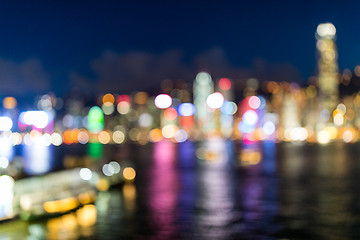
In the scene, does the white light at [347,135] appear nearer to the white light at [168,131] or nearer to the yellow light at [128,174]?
the white light at [168,131]

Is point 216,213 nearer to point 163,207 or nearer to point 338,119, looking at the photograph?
point 163,207

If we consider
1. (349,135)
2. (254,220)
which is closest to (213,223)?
(254,220)

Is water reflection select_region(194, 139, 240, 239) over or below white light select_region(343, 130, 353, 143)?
below

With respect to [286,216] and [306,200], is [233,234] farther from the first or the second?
[306,200]

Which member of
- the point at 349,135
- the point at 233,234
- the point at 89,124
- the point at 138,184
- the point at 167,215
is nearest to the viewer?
the point at 233,234

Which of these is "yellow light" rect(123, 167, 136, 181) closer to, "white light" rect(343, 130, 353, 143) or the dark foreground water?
the dark foreground water

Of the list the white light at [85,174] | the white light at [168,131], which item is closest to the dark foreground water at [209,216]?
the white light at [85,174]

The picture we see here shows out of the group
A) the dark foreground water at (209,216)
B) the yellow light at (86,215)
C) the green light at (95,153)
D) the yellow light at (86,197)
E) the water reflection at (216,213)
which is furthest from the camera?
the green light at (95,153)

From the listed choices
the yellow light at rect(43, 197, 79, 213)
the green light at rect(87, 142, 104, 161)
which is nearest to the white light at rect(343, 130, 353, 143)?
the green light at rect(87, 142, 104, 161)
